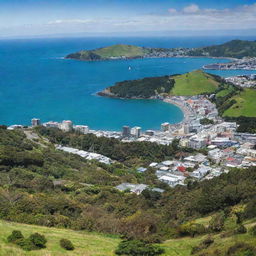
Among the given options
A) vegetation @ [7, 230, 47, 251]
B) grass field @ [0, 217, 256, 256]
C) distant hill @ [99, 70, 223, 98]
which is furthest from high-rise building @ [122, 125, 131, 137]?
vegetation @ [7, 230, 47, 251]

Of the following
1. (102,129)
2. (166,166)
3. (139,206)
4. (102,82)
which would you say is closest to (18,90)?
(102,82)

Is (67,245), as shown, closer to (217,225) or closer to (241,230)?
(241,230)

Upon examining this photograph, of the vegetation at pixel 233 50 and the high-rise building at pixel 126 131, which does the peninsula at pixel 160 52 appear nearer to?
the vegetation at pixel 233 50

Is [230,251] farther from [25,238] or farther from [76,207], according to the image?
[76,207]

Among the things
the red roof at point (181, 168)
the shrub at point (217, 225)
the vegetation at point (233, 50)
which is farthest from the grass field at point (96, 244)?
the vegetation at point (233, 50)

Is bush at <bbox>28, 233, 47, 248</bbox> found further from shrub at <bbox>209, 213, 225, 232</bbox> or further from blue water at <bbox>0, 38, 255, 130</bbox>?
blue water at <bbox>0, 38, 255, 130</bbox>

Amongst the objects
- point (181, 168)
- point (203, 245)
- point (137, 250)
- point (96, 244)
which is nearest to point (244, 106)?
point (181, 168)
